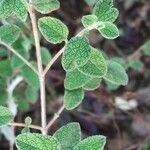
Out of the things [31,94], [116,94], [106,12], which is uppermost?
[106,12]

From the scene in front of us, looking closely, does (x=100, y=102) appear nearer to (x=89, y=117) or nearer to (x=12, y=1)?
(x=89, y=117)

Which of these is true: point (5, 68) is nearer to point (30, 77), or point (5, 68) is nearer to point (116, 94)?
point (30, 77)

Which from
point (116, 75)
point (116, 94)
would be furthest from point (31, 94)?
point (116, 75)

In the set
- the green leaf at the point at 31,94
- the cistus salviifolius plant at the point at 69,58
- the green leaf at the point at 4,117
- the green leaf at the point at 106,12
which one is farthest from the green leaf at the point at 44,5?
the green leaf at the point at 31,94

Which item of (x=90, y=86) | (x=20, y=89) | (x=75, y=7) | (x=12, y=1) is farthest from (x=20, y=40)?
(x=75, y=7)

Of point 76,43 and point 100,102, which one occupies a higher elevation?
point 76,43

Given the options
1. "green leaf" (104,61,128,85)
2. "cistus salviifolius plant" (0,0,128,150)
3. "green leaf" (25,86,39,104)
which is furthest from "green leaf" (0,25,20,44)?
"green leaf" (25,86,39,104)

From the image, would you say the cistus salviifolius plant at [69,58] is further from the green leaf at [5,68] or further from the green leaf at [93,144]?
the green leaf at [5,68]
